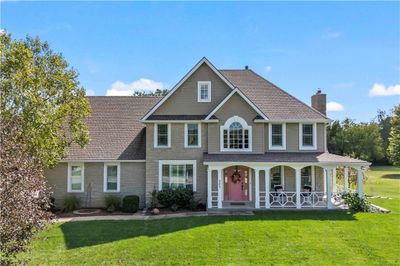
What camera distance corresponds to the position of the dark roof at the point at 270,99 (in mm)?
22906

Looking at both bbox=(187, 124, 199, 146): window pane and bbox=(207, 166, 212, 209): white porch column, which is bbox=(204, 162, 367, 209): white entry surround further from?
bbox=(187, 124, 199, 146): window pane

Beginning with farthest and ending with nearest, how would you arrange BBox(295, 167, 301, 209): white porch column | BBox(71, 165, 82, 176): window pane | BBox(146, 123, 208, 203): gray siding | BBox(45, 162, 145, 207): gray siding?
BBox(71, 165, 82, 176): window pane, BBox(45, 162, 145, 207): gray siding, BBox(146, 123, 208, 203): gray siding, BBox(295, 167, 301, 209): white porch column

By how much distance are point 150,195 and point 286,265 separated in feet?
39.5

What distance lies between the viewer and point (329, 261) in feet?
39.5

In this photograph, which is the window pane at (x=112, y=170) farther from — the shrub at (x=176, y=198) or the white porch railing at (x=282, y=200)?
the white porch railing at (x=282, y=200)

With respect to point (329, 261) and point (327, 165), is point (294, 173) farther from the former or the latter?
point (329, 261)

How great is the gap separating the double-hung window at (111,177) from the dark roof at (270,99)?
10813 millimetres

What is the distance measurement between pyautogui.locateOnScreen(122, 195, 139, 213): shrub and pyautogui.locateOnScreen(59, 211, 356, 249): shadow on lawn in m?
2.71

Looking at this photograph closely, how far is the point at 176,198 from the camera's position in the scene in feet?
68.6

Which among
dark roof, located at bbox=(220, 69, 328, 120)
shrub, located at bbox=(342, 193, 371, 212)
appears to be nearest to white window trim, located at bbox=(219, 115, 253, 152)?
dark roof, located at bbox=(220, 69, 328, 120)

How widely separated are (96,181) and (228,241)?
1189cm

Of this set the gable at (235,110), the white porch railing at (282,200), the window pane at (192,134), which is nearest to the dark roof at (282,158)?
the window pane at (192,134)

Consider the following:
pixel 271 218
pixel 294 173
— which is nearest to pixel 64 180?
pixel 271 218

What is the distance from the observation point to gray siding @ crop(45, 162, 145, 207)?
22.4 meters
